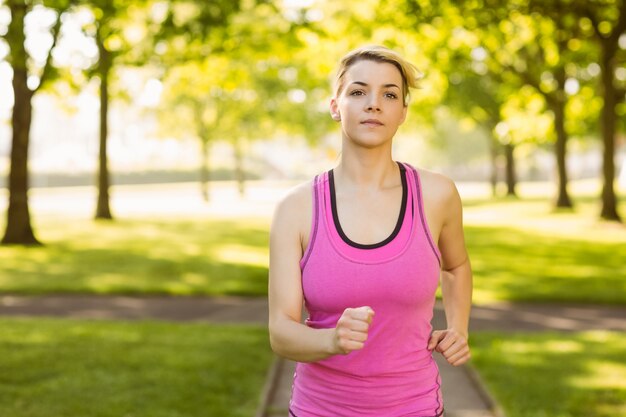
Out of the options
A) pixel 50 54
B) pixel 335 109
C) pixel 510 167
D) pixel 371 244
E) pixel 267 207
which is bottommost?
pixel 267 207

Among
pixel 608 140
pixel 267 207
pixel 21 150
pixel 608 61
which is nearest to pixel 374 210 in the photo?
pixel 21 150

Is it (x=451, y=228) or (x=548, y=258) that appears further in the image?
(x=548, y=258)

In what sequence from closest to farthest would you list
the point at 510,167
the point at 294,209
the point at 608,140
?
1. the point at 294,209
2. the point at 608,140
3. the point at 510,167

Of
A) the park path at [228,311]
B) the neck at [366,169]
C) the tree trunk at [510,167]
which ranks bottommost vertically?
the park path at [228,311]

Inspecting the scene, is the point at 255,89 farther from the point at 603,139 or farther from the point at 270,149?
the point at 270,149

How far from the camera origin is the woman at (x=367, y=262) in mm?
2234

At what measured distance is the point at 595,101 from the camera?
3322cm

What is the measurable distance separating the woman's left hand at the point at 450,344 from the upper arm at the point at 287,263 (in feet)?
1.32

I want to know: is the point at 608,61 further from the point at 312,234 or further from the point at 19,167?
the point at 312,234

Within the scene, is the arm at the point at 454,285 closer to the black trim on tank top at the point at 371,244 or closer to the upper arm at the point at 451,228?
the upper arm at the point at 451,228

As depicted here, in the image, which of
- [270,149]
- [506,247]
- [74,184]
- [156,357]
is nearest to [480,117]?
[506,247]

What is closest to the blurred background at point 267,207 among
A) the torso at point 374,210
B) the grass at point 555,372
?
the grass at point 555,372

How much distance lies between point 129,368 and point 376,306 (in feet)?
20.5

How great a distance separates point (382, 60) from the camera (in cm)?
234
